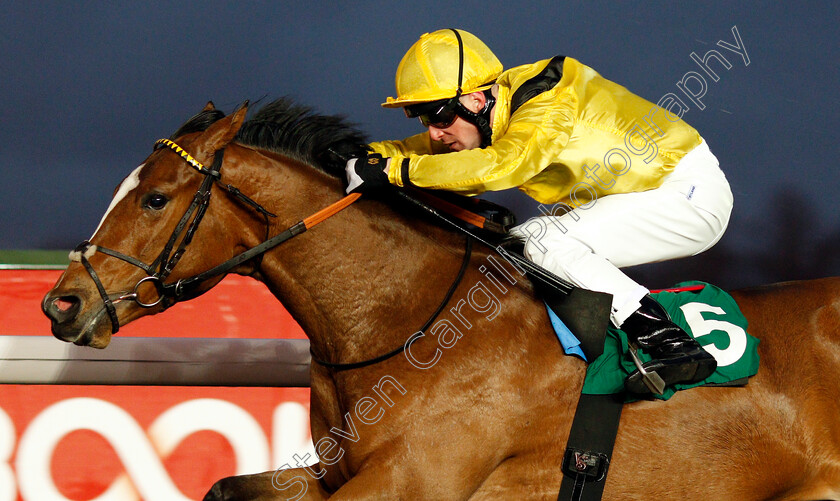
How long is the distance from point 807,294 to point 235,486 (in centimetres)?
192

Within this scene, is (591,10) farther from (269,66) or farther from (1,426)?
(1,426)

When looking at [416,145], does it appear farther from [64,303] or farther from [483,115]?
[64,303]

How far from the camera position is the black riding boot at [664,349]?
1872mm

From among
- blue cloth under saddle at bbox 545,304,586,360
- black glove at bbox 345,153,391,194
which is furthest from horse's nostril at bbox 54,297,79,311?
blue cloth under saddle at bbox 545,304,586,360

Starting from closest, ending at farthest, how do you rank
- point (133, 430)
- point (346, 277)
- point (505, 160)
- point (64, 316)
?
point (64, 316) → point (505, 160) → point (346, 277) → point (133, 430)

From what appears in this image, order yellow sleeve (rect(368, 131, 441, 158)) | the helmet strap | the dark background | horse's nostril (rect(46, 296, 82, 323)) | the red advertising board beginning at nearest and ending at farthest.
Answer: horse's nostril (rect(46, 296, 82, 323)), the helmet strap, yellow sleeve (rect(368, 131, 441, 158)), the red advertising board, the dark background

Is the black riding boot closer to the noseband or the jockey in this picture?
the jockey

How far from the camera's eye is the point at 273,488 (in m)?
2.22

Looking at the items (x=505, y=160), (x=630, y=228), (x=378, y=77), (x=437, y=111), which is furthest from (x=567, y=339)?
(x=378, y=77)

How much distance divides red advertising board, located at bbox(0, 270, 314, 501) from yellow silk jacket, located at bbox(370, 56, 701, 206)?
1.45 m

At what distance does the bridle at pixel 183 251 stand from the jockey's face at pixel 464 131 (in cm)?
36

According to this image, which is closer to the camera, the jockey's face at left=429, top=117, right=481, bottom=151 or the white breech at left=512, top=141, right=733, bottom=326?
the white breech at left=512, top=141, right=733, bottom=326

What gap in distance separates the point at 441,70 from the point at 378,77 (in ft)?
6.12

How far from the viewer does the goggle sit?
6.78 feet
